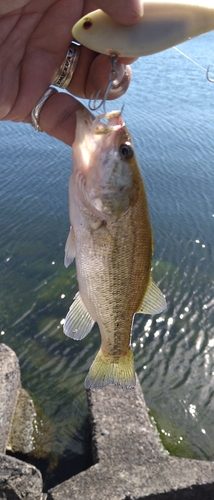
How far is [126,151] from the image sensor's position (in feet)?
8.63

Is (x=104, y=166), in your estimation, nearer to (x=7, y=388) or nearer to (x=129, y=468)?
(x=129, y=468)

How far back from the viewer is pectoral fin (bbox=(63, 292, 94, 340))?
2.91 metres

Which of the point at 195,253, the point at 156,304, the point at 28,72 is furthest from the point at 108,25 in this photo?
the point at 195,253

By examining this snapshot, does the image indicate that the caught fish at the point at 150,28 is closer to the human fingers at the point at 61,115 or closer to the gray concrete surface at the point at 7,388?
the human fingers at the point at 61,115

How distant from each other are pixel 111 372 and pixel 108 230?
0.99 meters

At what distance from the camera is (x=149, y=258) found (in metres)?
2.78

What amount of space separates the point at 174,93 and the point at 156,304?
17553mm

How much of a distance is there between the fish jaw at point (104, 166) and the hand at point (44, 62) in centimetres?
50

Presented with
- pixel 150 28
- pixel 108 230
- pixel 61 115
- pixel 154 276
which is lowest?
pixel 154 276

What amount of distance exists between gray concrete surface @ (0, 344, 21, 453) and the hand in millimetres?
4392

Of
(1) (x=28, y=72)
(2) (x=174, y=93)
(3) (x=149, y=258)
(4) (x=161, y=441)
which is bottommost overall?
(4) (x=161, y=441)

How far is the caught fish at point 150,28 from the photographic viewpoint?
7.81 ft

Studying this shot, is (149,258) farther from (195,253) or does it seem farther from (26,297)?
(195,253)

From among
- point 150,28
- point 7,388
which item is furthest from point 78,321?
point 7,388
